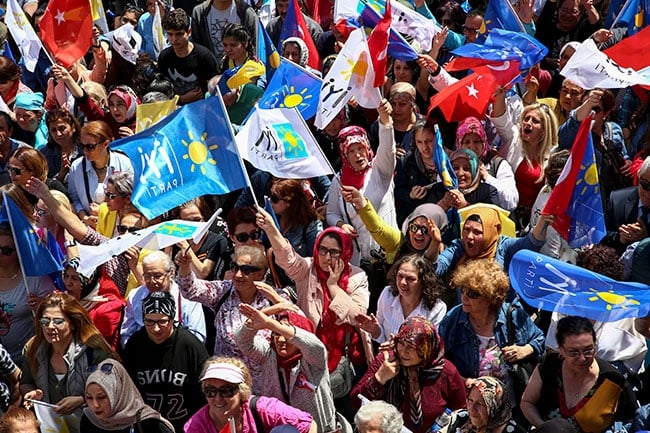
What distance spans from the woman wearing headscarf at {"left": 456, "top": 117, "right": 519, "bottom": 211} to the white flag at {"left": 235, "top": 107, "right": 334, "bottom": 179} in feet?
3.66

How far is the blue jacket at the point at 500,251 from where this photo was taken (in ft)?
27.9

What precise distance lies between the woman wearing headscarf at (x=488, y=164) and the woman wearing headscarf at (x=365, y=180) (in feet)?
1.89

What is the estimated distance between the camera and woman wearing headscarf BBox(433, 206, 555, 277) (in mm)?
8445

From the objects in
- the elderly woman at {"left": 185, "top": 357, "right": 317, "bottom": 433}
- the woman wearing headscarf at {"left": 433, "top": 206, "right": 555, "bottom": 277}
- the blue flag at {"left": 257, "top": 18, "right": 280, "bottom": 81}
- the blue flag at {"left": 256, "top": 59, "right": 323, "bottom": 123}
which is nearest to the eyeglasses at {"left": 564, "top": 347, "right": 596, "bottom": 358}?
the woman wearing headscarf at {"left": 433, "top": 206, "right": 555, "bottom": 277}

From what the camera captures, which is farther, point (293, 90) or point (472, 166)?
point (293, 90)

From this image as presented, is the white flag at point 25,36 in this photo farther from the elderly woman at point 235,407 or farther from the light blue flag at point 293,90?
the elderly woman at point 235,407

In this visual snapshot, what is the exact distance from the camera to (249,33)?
11.9 m

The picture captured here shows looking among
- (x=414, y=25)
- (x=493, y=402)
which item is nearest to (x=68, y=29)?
(x=414, y=25)

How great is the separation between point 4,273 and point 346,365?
2.42 metres

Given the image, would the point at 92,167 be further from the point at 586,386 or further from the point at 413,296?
the point at 586,386

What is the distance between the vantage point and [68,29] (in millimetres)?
11227

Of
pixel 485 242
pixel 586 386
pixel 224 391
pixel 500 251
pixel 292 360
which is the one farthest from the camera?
pixel 500 251

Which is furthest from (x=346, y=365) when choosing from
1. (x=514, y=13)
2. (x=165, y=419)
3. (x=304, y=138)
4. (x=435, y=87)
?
(x=514, y=13)

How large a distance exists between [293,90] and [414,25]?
5.71 feet
